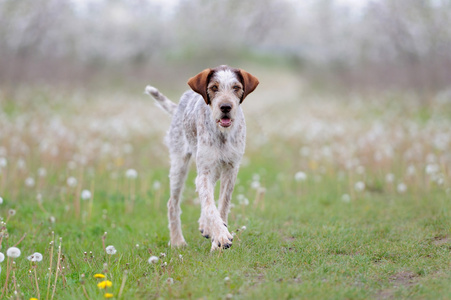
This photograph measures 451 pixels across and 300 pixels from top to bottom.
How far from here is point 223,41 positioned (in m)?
38.8

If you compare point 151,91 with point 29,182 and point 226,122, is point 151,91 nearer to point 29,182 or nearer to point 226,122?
point 226,122

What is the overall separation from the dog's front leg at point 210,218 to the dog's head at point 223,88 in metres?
0.64

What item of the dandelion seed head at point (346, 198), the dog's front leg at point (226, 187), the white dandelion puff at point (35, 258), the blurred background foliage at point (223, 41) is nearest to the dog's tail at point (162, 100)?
the dog's front leg at point (226, 187)

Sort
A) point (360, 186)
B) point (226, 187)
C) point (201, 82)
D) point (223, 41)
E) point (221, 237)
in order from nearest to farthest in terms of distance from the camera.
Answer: point (221, 237) < point (201, 82) < point (226, 187) < point (360, 186) < point (223, 41)

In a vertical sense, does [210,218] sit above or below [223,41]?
below

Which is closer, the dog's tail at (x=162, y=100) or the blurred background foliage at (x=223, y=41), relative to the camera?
the dog's tail at (x=162, y=100)

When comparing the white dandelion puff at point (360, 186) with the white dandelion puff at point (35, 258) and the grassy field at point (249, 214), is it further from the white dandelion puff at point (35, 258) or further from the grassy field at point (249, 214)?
the white dandelion puff at point (35, 258)

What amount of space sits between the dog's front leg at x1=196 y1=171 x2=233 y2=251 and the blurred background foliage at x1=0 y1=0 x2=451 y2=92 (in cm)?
1696

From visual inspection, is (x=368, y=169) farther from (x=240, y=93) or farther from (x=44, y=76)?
(x=44, y=76)

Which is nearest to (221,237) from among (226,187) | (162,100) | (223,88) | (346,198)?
(226,187)

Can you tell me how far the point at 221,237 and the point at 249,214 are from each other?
2.30m

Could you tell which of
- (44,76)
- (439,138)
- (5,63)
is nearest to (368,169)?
(439,138)

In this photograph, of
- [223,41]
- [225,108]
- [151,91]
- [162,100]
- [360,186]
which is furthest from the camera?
[223,41]

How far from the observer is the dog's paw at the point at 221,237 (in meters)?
5.00
